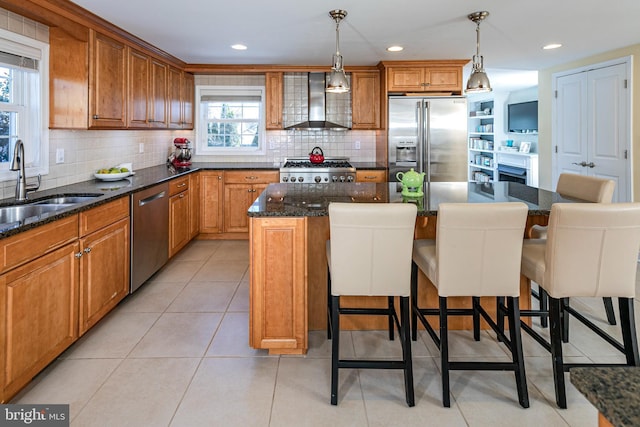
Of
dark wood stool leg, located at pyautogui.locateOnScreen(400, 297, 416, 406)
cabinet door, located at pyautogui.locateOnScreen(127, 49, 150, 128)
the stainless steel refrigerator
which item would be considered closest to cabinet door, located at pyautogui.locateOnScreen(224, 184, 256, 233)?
cabinet door, located at pyautogui.locateOnScreen(127, 49, 150, 128)

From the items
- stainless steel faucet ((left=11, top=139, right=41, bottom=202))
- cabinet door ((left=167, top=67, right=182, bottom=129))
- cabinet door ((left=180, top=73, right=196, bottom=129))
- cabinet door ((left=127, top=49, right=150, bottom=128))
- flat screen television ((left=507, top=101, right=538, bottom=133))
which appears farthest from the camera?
flat screen television ((left=507, top=101, right=538, bottom=133))

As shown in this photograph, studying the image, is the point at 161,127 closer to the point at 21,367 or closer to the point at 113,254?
the point at 113,254

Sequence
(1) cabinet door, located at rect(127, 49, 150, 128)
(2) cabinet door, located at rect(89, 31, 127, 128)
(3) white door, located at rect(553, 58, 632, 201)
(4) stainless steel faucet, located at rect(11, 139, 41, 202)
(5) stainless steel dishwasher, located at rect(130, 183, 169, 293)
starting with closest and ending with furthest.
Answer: (4) stainless steel faucet, located at rect(11, 139, 41, 202), (2) cabinet door, located at rect(89, 31, 127, 128), (5) stainless steel dishwasher, located at rect(130, 183, 169, 293), (1) cabinet door, located at rect(127, 49, 150, 128), (3) white door, located at rect(553, 58, 632, 201)

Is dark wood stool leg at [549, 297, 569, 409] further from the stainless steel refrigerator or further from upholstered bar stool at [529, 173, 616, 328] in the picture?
the stainless steel refrigerator

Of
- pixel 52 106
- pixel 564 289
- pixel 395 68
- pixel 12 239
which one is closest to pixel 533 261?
pixel 564 289

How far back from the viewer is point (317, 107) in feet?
19.4

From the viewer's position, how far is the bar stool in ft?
6.79

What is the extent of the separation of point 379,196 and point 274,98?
3364 mm

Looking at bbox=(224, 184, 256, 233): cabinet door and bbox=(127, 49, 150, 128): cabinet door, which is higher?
bbox=(127, 49, 150, 128): cabinet door

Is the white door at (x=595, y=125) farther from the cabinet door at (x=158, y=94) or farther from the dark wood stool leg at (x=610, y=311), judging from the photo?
the cabinet door at (x=158, y=94)

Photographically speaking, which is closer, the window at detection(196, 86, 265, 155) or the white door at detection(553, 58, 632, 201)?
the white door at detection(553, 58, 632, 201)

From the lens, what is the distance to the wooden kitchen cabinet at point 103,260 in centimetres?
272

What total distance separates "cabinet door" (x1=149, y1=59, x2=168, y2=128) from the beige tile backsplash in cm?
35

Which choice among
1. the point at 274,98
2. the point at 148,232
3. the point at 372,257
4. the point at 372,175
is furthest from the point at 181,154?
the point at 372,257
